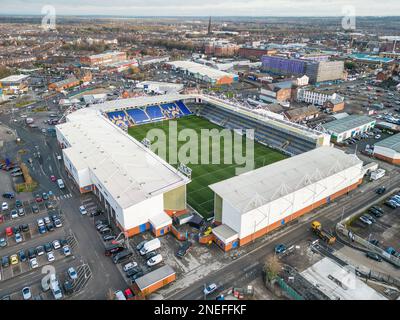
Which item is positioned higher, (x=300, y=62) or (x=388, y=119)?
(x=300, y=62)

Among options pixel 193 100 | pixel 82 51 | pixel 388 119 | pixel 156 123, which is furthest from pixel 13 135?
pixel 82 51

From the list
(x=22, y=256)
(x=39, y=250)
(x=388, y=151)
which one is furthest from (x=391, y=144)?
(x=22, y=256)

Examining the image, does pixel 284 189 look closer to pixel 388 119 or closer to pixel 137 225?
pixel 137 225

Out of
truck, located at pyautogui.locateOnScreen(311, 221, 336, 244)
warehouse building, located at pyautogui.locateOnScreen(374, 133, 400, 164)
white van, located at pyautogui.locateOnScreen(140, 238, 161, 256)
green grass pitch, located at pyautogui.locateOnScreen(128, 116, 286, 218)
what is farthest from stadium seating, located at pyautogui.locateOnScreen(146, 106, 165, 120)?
truck, located at pyautogui.locateOnScreen(311, 221, 336, 244)

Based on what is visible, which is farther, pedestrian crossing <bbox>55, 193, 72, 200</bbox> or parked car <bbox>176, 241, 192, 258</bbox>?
pedestrian crossing <bbox>55, 193, 72, 200</bbox>

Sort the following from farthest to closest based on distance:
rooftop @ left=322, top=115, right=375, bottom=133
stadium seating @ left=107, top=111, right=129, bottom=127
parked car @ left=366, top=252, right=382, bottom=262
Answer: stadium seating @ left=107, top=111, right=129, bottom=127 → rooftop @ left=322, top=115, right=375, bottom=133 → parked car @ left=366, top=252, right=382, bottom=262

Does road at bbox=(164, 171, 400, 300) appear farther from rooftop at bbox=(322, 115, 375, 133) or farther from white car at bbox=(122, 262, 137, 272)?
rooftop at bbox=(322, 115, 375, 133)

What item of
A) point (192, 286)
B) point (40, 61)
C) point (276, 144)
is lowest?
point (192, 286)
